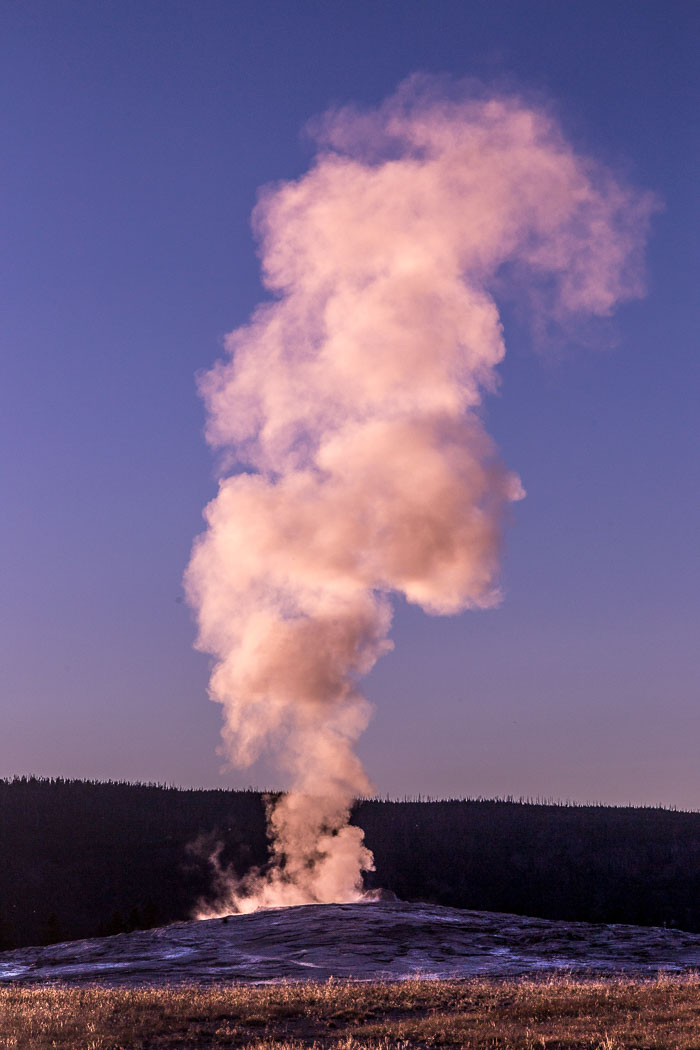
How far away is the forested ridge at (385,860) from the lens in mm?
125812

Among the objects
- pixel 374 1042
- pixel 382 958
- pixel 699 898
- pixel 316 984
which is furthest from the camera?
pixel 699 898

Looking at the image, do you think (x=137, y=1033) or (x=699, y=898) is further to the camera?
(x=699, y=898)

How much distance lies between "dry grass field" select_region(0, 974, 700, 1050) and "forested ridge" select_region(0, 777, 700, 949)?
77.8 m

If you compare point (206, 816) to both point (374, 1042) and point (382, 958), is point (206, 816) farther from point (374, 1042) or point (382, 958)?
point (374, 1042)

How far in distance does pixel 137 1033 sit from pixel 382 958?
67.1ft

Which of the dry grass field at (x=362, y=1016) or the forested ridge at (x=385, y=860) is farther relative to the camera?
the forested ridge at (x=385, y=860)

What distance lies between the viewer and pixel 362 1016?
2788cm

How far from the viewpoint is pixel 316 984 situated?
117 ft

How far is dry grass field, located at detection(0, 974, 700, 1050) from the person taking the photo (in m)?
23.6

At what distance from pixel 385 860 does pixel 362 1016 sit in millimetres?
125464

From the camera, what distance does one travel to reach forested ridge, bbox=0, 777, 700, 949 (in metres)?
126

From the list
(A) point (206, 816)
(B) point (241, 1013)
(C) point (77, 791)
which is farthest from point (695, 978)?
(C) point (77, 791)

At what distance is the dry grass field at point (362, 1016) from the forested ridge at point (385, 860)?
77769mm

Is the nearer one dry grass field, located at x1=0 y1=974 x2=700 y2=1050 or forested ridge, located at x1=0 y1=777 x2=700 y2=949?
dry grass field, located at x1=0 y1=974 x2=700 y2=1050
